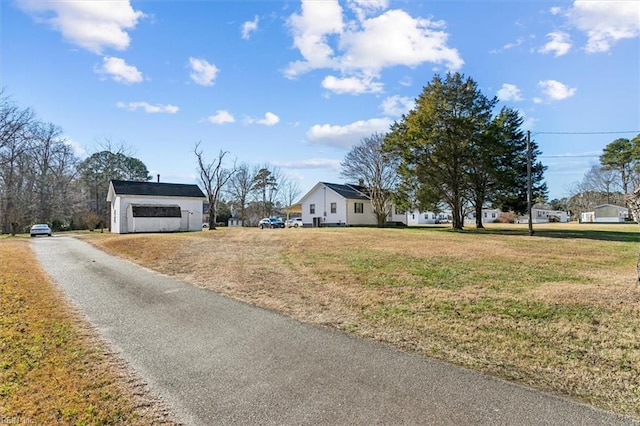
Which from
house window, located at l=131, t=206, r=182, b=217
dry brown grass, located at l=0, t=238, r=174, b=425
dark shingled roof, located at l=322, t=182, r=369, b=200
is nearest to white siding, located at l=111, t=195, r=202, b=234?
house window, located at l=131, t=206, r=182, b=217

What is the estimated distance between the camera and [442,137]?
89.4 feet

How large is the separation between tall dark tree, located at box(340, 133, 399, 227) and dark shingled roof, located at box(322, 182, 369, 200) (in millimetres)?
2273

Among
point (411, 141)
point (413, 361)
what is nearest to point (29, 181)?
point (411, 141)

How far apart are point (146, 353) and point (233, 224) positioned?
5295cm

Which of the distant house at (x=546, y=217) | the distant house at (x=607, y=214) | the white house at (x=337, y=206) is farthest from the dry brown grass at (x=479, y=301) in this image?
the distant house at (x=546, y=217)

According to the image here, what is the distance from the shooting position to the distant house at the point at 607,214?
59219 millimetres

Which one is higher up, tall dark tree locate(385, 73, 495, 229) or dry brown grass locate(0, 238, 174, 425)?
tall dark tree locate(385, 73, 495, 229)

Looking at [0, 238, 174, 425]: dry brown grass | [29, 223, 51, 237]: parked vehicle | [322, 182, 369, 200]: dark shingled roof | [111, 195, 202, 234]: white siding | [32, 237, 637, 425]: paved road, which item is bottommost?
[32, 237, 637, 425]: paved road

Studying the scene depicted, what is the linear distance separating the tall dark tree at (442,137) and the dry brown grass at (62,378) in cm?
2588

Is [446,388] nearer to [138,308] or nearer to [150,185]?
[138,308]

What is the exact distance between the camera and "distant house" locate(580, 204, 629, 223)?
5922 cm

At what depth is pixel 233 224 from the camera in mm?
56531

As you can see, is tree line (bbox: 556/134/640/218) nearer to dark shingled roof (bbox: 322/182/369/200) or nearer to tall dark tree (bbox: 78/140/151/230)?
dark shingled roof (bbox: 322/182/369/200)

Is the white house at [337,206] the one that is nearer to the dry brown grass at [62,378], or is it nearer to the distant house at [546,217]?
the dry brown grass at [62,378]
